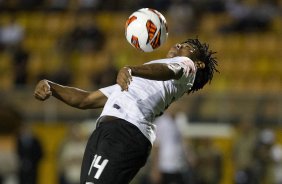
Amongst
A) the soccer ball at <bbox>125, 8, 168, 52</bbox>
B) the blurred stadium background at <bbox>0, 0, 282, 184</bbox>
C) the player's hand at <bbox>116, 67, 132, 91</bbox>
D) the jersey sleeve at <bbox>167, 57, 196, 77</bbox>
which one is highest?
the soccer ball at <bbox>125, 8, 168, 52</bbox>

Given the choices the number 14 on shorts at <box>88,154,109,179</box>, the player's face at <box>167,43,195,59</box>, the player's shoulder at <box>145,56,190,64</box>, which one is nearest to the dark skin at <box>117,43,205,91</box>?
the player's shoulder at <box>145,56,190,64</box>

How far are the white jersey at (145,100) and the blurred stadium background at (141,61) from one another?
6.54 m

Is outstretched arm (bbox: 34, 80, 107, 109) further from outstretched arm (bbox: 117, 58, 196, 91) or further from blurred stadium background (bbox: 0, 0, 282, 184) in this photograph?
blurred stadium background (bbox: 0, 0, 282, 184)

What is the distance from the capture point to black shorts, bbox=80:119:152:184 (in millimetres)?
5980

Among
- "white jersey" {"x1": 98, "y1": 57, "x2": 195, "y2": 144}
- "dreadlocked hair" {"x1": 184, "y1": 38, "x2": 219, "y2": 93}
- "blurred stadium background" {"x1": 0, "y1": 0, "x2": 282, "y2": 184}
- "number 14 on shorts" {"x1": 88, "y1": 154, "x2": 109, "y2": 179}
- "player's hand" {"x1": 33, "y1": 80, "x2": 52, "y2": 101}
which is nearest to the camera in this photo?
"number 14 on shorts" {"x1": 88, "y1": 154, "x2": 109, "y2": 179}

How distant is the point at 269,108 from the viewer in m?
14.4

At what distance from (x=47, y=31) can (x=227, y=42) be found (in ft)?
13.5

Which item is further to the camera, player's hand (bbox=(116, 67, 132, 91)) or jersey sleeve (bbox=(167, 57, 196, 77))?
jersey sleeve (bbox=(167, 57, 196, 77))

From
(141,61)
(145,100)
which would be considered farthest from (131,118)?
(141,61)

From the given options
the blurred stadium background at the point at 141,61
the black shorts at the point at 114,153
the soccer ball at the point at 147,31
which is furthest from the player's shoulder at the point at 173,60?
the blurred stadium background at the point at 141,61

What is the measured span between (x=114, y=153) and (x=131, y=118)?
0.96 feet

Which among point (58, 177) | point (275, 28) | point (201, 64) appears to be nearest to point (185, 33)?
point (275, 28)

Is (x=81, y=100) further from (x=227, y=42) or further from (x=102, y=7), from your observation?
(x=102, y=7)

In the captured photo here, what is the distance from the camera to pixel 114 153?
6000mm
